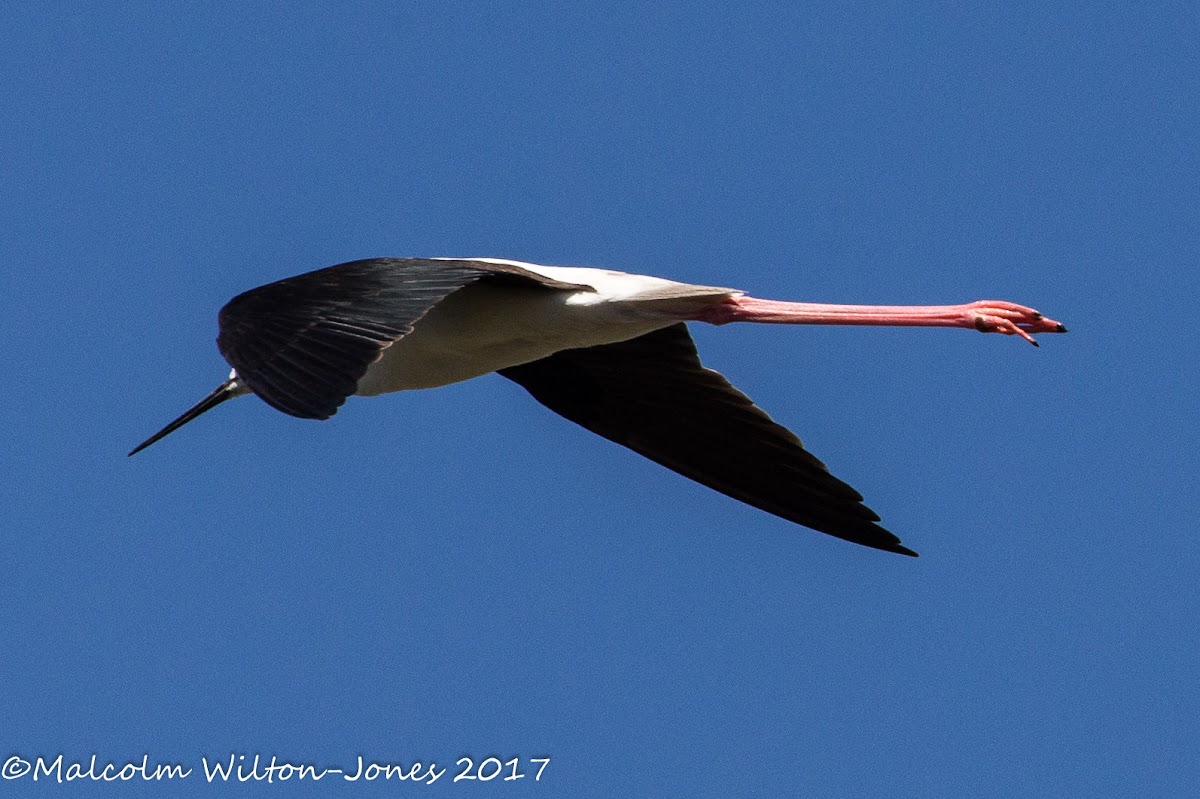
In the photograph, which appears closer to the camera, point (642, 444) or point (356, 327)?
point (356, 327)

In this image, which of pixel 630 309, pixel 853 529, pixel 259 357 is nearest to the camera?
pixel 259 357

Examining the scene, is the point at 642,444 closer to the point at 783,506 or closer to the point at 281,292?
the point at 783,506

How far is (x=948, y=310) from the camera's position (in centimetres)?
924

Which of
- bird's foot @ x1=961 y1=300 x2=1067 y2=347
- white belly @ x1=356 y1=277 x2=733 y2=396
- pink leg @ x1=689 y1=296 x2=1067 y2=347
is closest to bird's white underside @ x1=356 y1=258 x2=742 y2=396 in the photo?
white belly @ x1=356 y1=277 x2=733 y2=396

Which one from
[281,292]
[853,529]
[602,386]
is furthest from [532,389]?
[281,292]

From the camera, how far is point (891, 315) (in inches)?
366

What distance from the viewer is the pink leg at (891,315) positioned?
29.4ft

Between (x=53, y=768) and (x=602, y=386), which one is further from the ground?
(x=602, y=386)

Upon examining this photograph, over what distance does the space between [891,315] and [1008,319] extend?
0.55m

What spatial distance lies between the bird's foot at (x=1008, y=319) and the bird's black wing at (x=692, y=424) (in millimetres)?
1162

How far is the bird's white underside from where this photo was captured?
9.16 m

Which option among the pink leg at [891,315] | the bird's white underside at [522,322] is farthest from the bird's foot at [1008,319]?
the bird's white underside at [522,322]

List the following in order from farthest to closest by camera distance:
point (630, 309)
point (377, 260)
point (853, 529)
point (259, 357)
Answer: point (853, 529) → point (630, 309) → point (377, 260) → point (259, 357)

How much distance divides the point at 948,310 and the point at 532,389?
7.37ft
